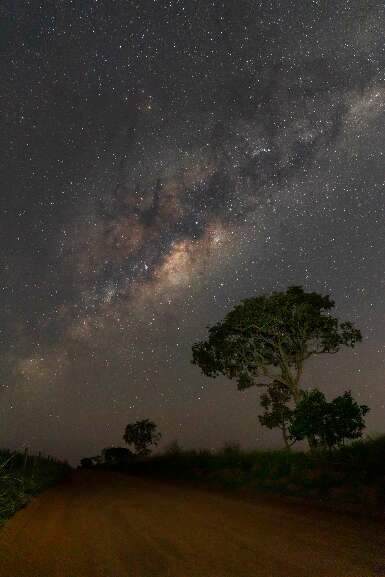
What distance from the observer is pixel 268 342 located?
2706cm

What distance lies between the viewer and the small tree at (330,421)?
13758 millimetres

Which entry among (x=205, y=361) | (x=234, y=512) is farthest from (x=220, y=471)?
(x=205, y=361)

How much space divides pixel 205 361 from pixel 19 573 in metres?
22.9

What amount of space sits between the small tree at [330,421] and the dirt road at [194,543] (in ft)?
12.2

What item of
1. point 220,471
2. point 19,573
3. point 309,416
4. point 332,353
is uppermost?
point 332,353

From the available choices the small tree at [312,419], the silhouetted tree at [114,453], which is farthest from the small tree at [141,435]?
the small tree at [312,419]

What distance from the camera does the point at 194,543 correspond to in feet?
22.9

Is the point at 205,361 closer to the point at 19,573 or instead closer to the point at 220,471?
the point at 220,471

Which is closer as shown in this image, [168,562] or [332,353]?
[168,562]

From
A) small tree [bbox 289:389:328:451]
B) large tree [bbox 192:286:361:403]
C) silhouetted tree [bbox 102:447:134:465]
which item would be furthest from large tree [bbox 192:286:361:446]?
silhouetted tree [bbox 102:447:134:465]

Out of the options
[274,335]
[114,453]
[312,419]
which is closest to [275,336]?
[274,335]

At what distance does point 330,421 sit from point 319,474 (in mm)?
1997

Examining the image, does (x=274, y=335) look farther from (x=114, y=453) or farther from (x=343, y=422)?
(x=114, y=453)

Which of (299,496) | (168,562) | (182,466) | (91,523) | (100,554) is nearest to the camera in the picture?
(168,562)
